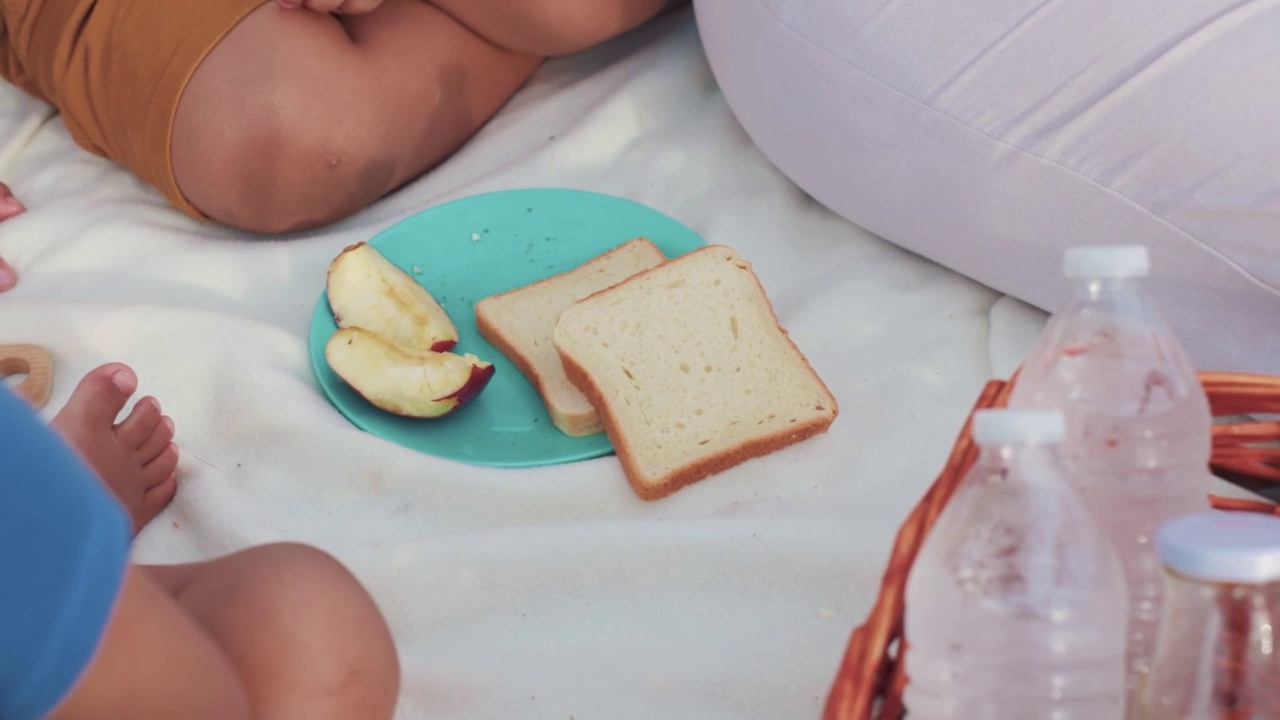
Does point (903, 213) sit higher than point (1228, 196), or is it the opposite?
point (1228, 196)

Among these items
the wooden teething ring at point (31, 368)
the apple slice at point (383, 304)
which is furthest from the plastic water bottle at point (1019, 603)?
the wooden teething ring at point (31, 368)

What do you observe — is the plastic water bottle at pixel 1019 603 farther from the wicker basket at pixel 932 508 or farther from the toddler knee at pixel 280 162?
the toddler knee at pixel 280 162

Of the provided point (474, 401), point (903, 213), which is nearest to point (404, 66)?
point (474, 401)

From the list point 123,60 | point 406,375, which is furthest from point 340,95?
point 406,375

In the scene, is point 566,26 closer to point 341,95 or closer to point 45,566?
point 341,95

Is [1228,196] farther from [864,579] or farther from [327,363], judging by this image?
[327,363]

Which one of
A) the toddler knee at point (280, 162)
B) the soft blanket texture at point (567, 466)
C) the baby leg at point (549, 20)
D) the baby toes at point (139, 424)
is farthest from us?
the baby leg at point (549, 20)
